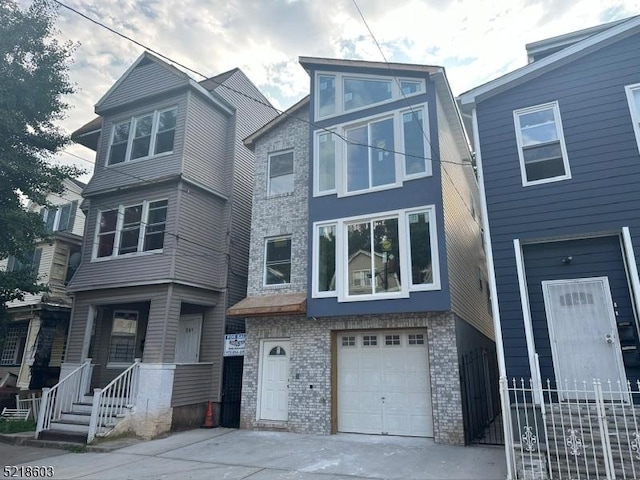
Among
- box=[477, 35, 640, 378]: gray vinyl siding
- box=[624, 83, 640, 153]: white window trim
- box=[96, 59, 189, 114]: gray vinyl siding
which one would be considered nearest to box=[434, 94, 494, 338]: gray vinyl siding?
box=[477, 35, 640, 378]: gray vinyl siding

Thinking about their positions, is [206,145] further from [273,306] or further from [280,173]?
[273,306]

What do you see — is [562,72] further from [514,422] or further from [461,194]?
[514,422]

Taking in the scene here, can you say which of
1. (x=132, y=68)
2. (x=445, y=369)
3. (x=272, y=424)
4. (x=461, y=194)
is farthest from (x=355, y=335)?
(x=132, y=68)

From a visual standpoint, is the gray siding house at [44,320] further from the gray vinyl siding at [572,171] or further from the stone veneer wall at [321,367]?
the gray vinyl siding at [572,171]

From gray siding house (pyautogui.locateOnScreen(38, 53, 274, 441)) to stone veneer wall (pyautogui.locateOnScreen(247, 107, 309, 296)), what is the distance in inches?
51.9

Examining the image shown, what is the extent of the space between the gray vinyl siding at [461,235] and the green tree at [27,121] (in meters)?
10.9

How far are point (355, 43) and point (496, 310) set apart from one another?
21.8 feet

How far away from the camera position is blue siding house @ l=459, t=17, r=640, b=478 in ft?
25.8

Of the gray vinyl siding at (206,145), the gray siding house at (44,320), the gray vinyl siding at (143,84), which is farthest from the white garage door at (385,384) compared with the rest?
the gray siding house at (44,320)

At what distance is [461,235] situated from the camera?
12867 mm

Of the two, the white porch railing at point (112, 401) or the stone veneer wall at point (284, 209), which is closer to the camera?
the white porch railing at point (112, 401)

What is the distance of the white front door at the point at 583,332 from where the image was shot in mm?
7770

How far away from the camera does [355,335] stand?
37.8 ft

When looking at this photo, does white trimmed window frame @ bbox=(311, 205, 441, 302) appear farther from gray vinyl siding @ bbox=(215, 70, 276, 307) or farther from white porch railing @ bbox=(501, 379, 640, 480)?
gray vinyl siding @ bbox=(215, 70, 276, 307)
